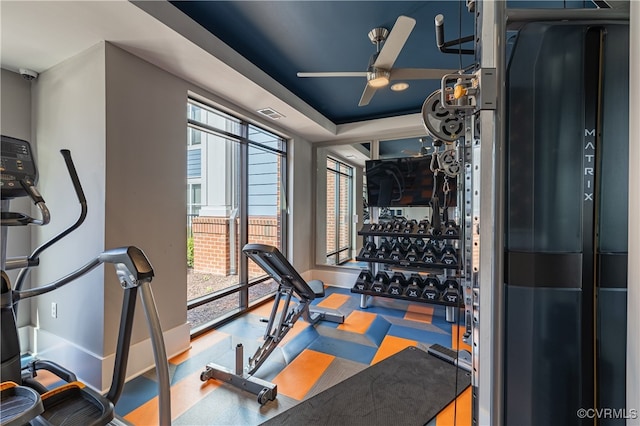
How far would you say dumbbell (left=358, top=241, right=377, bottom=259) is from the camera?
3.79 meters

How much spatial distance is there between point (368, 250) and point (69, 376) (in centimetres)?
317

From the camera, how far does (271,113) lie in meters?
3.47

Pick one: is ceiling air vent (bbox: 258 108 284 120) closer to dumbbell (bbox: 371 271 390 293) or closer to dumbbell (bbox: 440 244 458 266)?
dumbbell (bbox: 371 271 390 293)

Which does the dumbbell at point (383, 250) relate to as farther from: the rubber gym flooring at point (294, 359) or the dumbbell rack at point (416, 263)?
the rubber gym flooring at point (294, 359)

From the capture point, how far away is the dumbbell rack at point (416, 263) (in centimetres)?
326

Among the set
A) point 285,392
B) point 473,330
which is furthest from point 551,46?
point 285,392

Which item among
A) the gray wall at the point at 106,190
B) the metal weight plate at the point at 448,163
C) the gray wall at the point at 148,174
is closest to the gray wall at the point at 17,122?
the gray wall at the point at 106,190

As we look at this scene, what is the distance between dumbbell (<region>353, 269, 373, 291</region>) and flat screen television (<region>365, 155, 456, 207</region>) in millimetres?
1126

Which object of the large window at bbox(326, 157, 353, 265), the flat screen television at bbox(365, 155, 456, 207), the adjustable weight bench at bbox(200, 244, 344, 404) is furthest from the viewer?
the large window at bbox(326, 157, 353, 265)

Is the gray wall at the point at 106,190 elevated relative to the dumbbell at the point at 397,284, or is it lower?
elevated

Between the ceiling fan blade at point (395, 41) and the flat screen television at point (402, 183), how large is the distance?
215 cm

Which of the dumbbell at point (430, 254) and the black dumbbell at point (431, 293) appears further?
the dumbbell at point (430, 254)

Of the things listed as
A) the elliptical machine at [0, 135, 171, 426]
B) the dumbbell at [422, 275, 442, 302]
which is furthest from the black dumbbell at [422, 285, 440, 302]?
the elliptical machine at [0, 135, 171, 426]

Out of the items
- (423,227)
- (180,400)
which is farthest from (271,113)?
(180,400)
